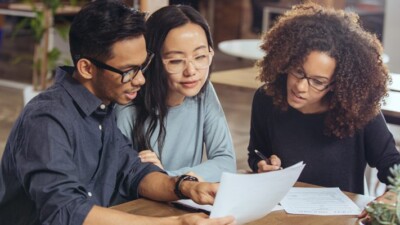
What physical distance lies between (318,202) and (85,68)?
2.28 ft

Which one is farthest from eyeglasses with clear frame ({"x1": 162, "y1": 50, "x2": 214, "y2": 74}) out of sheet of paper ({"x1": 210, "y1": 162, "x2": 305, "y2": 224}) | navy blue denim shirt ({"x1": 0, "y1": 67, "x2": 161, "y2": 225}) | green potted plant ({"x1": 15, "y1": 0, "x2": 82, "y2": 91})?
green potted plant ({"x1": 15, "y1": 0, "x2": 82, "y2": 91})

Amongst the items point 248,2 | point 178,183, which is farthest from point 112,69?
point 248,2

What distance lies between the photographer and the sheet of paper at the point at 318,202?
179 cm

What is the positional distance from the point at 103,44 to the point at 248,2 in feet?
26.7

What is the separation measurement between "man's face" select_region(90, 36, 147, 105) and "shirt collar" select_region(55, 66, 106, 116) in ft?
0.10

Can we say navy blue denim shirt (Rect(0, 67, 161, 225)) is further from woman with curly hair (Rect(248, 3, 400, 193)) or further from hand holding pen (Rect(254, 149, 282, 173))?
woman with curly hair (Rect(248, 3, 400, 193))

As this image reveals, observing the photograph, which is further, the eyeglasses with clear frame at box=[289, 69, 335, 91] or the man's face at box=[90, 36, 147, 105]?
the eyeglasses with clear frame at box=[289, 69, 335, 91]

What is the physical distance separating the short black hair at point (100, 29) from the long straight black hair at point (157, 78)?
1.41ft

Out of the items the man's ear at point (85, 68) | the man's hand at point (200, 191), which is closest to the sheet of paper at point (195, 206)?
the man's hand at point (200, 191)

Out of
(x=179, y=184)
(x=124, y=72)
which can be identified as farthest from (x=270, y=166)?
(x=124, y=72)

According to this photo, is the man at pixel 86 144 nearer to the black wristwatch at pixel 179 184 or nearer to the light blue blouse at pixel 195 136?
the black wristwatch at pixel 179 184

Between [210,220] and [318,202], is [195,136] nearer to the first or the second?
[318,202]

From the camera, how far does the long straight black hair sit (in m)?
2.19

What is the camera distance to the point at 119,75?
1.73m
